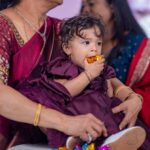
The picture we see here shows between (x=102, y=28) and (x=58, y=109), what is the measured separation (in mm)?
336

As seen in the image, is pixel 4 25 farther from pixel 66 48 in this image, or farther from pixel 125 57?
pixel 125 57

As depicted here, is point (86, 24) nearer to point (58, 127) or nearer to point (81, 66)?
point (81, 66)

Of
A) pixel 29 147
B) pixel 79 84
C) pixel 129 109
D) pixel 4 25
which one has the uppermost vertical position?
pixel 4 25

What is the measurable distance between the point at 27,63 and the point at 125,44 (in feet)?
1.77

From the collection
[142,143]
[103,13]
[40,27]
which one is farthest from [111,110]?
[103,13]

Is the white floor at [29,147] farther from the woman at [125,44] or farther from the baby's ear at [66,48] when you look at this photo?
the woman at [125,44]

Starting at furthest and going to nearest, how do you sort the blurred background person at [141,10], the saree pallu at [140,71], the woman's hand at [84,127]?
the blurred background person at [141,10], the saree pallu at [140,71], the woman's hand at [84,127]

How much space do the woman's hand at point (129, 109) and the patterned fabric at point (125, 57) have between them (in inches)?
14.2

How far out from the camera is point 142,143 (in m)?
1.39

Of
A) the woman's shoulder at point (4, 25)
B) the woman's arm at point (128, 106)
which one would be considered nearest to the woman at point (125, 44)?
the woman's arm at point (128, 106)

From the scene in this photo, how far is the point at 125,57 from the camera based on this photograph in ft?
6.24

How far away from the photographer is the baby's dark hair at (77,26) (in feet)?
4.87

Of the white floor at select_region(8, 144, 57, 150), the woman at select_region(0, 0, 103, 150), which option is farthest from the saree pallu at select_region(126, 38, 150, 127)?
the white floor at select_region(8, 144, 57, 150)

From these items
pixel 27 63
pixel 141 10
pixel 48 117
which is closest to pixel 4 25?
pixel 27 63
